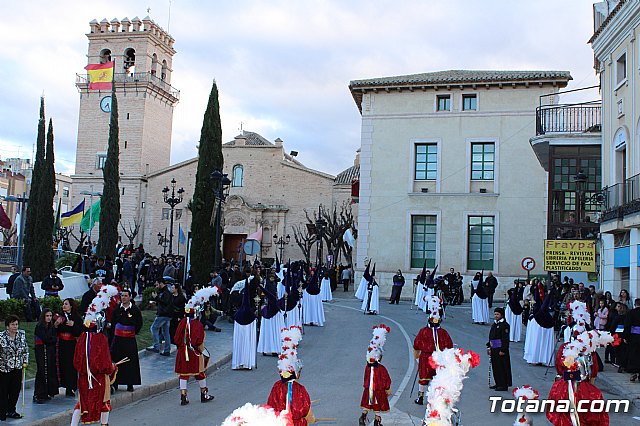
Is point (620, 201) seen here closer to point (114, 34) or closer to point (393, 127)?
point (393, 127)

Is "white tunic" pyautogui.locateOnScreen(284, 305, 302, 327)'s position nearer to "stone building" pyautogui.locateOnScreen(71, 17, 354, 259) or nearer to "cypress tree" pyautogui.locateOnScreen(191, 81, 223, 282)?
"cypress tree" pyautogui.locateOnScreen(191, 81, 223, 282)

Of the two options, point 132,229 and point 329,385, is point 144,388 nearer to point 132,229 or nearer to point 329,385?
point 329,385

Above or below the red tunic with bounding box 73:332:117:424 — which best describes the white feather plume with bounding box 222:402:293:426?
above

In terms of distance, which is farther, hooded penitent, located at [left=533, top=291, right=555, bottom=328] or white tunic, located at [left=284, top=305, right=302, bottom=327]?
white tunic, located at [left=284, top=305, right=302, bottom=327]

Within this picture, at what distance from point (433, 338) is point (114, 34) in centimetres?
5655

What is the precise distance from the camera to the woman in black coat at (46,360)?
11258mm

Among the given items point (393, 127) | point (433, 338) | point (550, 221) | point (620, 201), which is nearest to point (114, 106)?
point (393, 127)

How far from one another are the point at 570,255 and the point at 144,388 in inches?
590

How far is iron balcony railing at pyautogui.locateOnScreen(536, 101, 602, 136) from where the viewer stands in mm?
28594

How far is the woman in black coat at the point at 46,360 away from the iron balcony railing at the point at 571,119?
2345 cm

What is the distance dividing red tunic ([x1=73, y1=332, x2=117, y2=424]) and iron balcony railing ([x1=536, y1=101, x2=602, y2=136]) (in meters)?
24.0

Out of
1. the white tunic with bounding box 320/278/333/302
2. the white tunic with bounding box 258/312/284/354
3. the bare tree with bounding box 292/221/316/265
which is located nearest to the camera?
the white tunic with bounding box 258/312/284/354

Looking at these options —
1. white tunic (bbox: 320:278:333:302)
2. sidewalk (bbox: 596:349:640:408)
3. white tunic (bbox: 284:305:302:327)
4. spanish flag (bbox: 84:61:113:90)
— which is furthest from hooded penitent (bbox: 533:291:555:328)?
spanish flag (bbox: 84:61:113:90)

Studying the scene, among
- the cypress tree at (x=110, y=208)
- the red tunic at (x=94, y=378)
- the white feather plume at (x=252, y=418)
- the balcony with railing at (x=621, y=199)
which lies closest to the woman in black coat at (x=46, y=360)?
the red tunic at (x=94, y=378)
